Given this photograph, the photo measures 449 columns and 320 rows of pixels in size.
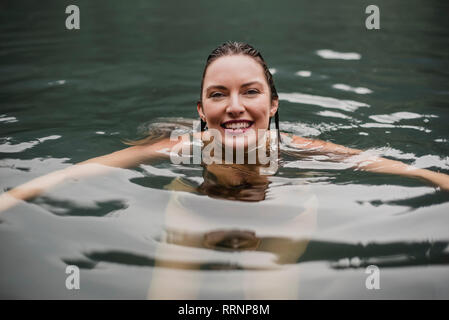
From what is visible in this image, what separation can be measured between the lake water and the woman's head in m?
0.47

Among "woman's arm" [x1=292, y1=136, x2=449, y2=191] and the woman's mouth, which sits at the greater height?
the woman's mouth

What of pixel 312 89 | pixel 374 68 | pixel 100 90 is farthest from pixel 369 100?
pixel 100 90

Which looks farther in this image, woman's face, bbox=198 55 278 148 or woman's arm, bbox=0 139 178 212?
woman's face, bbox=198 55 278 148

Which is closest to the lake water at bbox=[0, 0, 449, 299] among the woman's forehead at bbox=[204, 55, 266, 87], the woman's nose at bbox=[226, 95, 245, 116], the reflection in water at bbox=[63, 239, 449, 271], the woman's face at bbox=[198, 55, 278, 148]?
the reflection in water at bbox=[63, 239, 449, 271]

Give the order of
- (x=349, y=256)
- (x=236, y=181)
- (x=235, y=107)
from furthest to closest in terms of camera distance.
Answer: (x=236, y=181), (x=235, y=107), (x=349, y=256)

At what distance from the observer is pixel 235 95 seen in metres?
2.95

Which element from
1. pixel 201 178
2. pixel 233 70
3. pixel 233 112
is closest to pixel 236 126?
pixel 233 112

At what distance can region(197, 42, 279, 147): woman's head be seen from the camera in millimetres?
2959

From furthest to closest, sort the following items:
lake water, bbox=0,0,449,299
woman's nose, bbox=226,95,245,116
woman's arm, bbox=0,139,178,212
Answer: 1. woman's nose, bbox=226,95,245,116
2. woman's arm, bbox=0,139,178,212
3. lake water, bbox=0,0,449,299

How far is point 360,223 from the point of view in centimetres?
273

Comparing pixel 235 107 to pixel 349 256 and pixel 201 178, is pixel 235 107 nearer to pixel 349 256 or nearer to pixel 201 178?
pixel 201 178

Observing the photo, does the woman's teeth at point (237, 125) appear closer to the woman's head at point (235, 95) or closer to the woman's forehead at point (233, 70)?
the woman's head at point (235, 95)

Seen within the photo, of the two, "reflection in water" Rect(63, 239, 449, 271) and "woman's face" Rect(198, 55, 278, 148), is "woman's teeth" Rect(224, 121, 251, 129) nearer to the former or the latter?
"woman's face" Rect(198, 55, 278, 148)

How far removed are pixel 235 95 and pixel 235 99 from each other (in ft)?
0.10
